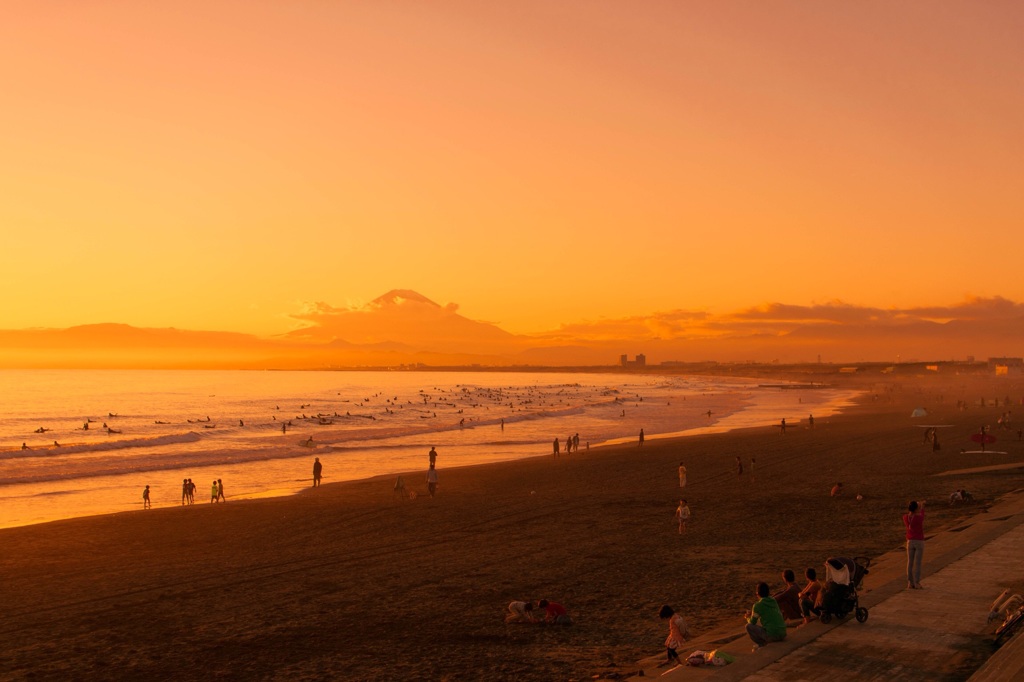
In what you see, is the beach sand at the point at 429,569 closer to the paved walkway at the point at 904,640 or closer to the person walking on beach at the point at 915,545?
the paved walkway at the point at 904,640

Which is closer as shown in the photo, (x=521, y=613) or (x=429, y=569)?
(x=521, y=613)

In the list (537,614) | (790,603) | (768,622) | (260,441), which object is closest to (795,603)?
(790,603)

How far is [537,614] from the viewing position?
14.6 metres

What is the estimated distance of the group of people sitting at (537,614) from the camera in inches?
570

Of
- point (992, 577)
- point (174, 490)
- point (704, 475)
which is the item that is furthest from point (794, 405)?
point (992, 577)

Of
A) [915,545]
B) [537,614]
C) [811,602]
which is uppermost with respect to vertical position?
[915,545]

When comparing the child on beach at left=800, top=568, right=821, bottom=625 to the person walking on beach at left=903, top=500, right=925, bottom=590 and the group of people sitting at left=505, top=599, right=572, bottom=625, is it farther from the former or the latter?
the group of people sitting at left=505, top=599, right=572, bottom=625

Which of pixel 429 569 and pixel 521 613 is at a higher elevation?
pixel 521 613

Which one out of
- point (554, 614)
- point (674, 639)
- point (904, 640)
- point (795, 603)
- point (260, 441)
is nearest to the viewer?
point (904, 640)

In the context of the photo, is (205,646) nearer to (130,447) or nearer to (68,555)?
(68,555)

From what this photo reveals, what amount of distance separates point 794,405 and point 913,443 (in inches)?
2208

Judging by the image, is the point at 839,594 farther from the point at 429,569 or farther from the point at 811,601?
the point at 429,569

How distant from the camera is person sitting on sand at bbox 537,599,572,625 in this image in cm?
1441

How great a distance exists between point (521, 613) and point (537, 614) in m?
0.30
